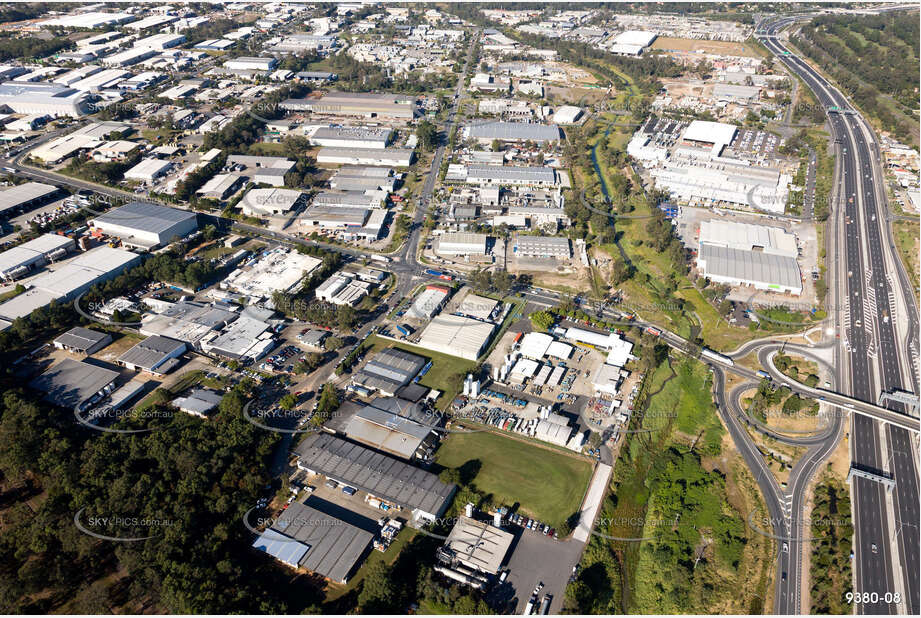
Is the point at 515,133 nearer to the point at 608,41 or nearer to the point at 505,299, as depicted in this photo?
the point at 505,299

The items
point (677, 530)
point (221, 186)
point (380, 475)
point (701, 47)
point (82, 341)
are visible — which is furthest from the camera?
point (701, 47)

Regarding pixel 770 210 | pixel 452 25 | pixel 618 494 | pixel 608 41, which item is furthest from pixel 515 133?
pixel 452 25

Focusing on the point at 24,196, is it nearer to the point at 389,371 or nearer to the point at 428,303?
the point at 428,303

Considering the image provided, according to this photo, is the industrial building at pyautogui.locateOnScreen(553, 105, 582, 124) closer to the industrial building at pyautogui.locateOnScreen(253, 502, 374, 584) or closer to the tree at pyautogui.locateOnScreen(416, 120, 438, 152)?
the tree at pyautogui.locateOnScreen(416, 120, 438, 152)

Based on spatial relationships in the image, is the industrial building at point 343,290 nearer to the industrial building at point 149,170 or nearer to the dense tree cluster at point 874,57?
the industrial building at point 149,170

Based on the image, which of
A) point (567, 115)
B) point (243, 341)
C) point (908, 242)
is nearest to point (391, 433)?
point (243, 341)

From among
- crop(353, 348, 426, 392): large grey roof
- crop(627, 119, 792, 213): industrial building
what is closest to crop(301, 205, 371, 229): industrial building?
crop(353, 348, 426, 392): large grey roof
